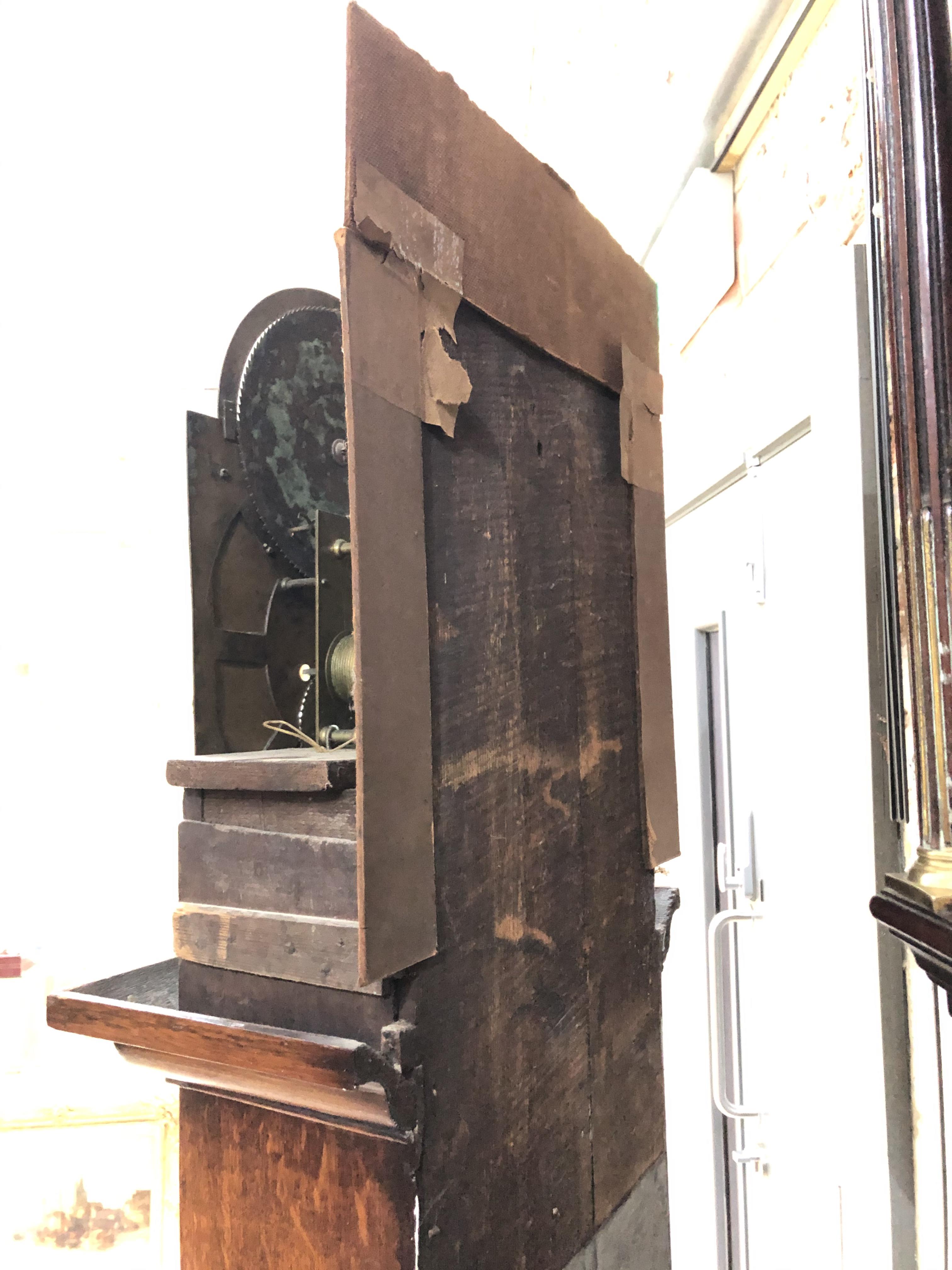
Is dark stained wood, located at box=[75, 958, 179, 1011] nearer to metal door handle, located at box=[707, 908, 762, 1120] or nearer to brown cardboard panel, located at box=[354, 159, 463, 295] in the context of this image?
brown cardboard panel, located at box=[354, 159, 463, 295]

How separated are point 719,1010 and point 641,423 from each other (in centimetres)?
94

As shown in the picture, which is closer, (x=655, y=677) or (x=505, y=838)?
(x=505, y=838)

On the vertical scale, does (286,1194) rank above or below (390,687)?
below

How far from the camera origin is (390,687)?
53 centimetres

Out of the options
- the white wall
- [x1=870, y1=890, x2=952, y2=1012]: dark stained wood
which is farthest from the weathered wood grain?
the white wall

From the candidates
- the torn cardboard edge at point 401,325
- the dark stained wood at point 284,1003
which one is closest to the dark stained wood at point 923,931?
the dark stained wood at point 284,1003

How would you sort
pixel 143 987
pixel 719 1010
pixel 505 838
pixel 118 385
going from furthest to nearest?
pixel 118 385
pixel 719 1010
pixel 143 987
pixel 505 838

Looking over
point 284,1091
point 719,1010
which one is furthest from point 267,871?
point 719,1010

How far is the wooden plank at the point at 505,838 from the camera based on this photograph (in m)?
0.58

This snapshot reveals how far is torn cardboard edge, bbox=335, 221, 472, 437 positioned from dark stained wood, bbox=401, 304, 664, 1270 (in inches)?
1.3

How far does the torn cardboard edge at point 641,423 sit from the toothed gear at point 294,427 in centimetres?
34

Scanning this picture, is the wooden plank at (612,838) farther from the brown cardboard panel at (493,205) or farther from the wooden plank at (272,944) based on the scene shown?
the wooden plank at (272,944)

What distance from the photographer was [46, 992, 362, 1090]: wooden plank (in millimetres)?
514

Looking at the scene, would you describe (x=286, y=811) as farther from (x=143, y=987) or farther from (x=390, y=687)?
(x=143, y=987)
